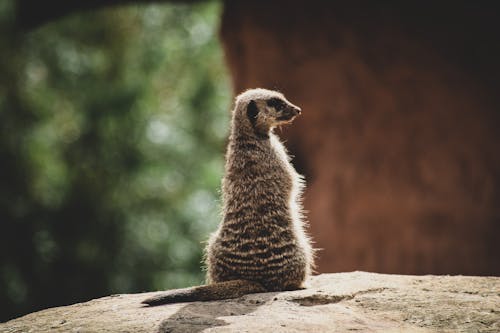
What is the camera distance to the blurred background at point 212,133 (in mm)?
5043

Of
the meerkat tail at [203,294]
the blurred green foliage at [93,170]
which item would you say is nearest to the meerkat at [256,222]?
the meerkat tail at [203,294]

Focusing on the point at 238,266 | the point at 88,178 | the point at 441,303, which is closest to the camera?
the point at 441,303

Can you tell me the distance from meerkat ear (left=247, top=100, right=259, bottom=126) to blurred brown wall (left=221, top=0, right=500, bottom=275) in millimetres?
2584

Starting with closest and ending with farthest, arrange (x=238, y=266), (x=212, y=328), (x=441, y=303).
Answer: (x=212, y=328) → (x=441, y=303) → (x=238, y=266)

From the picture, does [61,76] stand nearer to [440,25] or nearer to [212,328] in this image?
[440,25]

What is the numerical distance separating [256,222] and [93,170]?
5.34 m

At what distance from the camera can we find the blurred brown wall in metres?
4.97

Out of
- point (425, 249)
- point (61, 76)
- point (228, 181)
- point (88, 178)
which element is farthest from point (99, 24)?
point (228, 181)

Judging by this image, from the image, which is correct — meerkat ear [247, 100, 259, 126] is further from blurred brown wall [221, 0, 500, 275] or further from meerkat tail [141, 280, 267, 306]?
blurred brown wall [221, 0, 500, 275]

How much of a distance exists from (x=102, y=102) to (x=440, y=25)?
436 centimetres

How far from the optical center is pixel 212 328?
2152 mm

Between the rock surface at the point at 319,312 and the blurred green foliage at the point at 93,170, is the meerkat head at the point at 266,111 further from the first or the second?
the blurred green foliage at the point at 93,170

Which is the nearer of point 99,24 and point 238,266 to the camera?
point 238,266

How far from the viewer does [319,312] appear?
2408 millimetres
